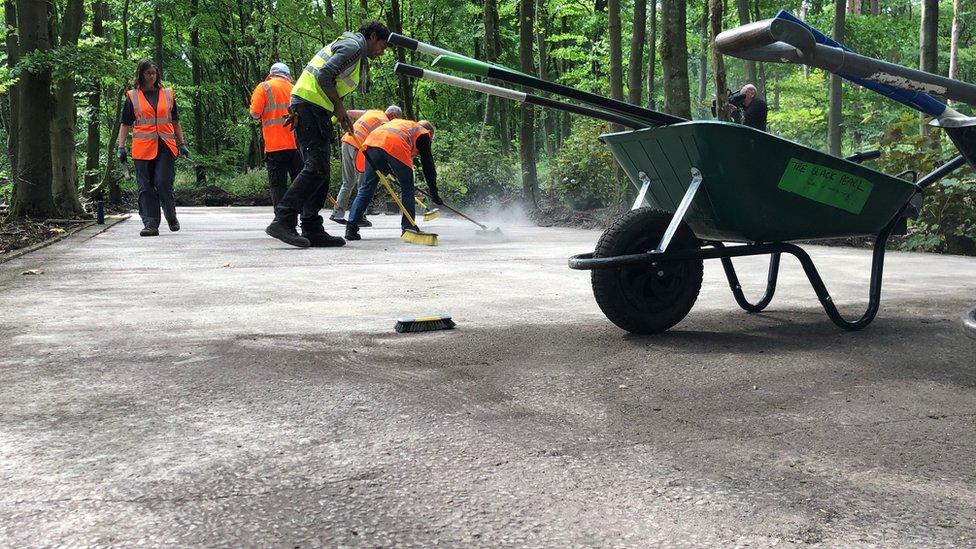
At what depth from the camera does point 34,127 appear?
11.5m

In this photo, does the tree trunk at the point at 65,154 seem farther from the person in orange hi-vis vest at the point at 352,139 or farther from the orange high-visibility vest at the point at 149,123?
the person in orange hi-vis vest at the point at 352,139

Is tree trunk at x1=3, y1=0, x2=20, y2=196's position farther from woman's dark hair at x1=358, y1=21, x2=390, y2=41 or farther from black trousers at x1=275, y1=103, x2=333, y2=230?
woman's dark hair at x1=358, y1=21, x2=390, y2=41

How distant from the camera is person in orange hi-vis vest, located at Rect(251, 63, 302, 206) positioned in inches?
374

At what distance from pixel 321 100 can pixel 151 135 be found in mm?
2919

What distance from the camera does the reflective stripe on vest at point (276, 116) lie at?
9.48 meters

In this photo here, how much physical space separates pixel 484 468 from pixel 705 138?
2.17 meters

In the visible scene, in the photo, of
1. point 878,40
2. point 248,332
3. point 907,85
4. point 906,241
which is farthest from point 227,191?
point 907,85

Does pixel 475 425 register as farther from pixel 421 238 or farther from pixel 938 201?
pixel 938 201

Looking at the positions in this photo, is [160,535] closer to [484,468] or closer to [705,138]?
[484,468]

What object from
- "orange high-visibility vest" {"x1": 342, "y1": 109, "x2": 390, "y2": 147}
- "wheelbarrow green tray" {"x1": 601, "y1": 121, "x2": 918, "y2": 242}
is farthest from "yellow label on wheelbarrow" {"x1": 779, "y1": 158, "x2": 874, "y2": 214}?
"orange high-visibility vest" {"x1": 342, "y1": 109, "x2": 390, "y2": 147}

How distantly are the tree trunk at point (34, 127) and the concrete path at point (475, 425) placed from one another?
7.22 metres

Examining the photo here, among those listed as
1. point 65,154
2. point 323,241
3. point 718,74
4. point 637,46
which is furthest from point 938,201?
point 65,154

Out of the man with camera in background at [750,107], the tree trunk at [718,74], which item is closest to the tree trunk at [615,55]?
the tree trunk at [718,74]

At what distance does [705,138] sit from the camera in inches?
151
